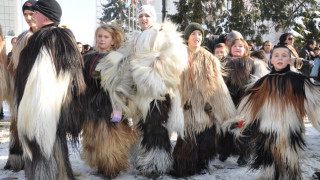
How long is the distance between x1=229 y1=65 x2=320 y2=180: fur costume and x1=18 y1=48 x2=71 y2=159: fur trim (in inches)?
81.6

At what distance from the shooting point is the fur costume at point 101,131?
309 cm

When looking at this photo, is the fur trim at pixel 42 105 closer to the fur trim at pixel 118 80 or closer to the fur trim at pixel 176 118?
the fur trim at pixel 118 80

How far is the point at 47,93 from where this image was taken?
2.44 m

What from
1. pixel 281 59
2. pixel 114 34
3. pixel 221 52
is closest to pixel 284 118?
pixel 281 59

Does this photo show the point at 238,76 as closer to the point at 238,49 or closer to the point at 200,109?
the point at 238,49

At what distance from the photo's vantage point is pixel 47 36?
255 cm

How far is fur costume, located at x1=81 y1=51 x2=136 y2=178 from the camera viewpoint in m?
3.09

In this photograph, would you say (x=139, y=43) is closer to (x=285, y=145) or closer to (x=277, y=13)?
(x=285, y=145)

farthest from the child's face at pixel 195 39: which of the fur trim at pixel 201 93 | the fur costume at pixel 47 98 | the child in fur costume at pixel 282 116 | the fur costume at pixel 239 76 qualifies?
the fur costume at pixel 47 98

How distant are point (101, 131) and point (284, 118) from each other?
75.7 inches

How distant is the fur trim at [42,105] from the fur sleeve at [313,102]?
241cm

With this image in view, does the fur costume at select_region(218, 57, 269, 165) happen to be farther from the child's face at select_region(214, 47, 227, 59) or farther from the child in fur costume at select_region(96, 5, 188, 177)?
the child in fur costume at select_region(96, 5, 188, 177)

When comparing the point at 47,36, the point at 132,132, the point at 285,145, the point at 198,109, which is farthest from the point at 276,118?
the point at 47,36

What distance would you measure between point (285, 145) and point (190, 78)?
1.25 m
